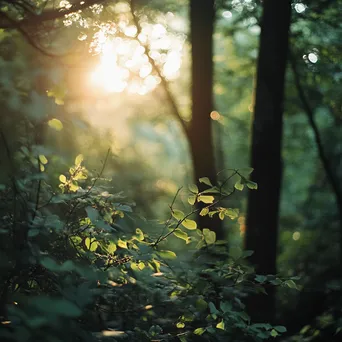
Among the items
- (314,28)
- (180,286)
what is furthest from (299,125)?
(180,286)

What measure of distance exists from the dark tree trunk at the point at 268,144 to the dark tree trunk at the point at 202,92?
0.73 metres

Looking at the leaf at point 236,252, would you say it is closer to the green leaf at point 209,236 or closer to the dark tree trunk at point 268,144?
the green leaf at point 209,236

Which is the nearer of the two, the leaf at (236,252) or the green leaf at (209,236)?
the green leaf at (209,236)

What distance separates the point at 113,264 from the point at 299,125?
14.7 m

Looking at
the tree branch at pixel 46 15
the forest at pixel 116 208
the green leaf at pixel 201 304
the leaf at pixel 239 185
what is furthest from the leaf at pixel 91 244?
the tree branch at pixel 46 15

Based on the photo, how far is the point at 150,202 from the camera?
15.5 meters

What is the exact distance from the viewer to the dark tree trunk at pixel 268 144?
569 centimetres

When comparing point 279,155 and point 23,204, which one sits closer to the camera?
point 23,204

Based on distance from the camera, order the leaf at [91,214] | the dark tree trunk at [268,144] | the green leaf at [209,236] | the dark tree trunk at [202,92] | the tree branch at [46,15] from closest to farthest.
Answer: the leaf at [91,214], the tree branch at [46,15], the green leaf at [209,236], the dark tree trunk at [268,144], the dark tree trunk at [202,92]

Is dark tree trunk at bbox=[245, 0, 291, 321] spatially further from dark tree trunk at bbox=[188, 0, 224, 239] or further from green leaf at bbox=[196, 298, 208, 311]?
green leaf at bbox=[196, 298, 208, 311]

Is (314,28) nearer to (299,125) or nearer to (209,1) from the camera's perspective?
(209,1)

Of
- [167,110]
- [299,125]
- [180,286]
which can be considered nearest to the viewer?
[180,286]

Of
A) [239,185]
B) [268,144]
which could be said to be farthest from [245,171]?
[268,144]

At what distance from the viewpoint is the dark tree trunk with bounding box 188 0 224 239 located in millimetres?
6151
